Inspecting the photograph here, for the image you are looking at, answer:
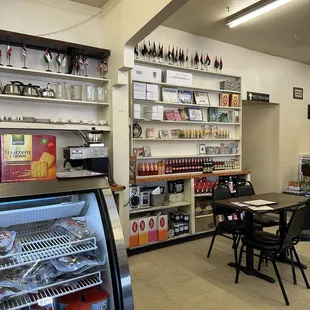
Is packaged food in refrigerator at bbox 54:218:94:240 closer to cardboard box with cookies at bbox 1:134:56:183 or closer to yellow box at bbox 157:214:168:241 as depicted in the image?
cardboard box with cookies at bbox 1:134:56:183

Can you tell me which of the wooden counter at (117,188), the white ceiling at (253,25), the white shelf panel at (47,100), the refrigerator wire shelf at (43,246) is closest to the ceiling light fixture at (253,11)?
the white ceiling at (253,25)

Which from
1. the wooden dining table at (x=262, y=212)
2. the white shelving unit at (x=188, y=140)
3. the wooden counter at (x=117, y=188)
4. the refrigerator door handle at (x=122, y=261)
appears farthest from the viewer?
the white shelving unit at (x=188, y=140)

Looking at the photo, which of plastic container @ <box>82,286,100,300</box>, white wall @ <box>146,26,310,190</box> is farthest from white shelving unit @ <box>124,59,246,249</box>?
plastic container @ <box>82,286,100,300</box>

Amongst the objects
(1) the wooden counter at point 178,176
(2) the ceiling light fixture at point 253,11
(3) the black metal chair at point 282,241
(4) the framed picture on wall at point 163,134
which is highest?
(2) the ceiling light fixture at point 253,11

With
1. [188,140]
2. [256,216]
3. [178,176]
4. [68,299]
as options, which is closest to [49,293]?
[68,299]

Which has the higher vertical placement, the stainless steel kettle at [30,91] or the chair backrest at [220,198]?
the stainless steel kettle at [30,91]

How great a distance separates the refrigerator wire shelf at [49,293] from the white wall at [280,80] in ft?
13.1

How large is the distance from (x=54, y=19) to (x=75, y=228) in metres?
3.05

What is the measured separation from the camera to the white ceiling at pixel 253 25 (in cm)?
396

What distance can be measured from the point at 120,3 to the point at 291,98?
4590 mm

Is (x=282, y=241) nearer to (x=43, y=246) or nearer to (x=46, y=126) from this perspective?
(x=43, y=246)

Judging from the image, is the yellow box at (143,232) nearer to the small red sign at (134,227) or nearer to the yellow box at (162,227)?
the small red sign at (134,227)

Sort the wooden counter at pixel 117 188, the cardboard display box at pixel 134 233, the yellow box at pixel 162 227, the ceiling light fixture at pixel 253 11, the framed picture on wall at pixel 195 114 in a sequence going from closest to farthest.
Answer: the wooden counter at pixel 117 188 → the ceiling light fixture at pixel 253 11 → the cardboard display box at pixel 134 233 → the yellow box at pixel 162 227 → the framed picture on wall at pixel 195 114

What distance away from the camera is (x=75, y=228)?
5.14ft
